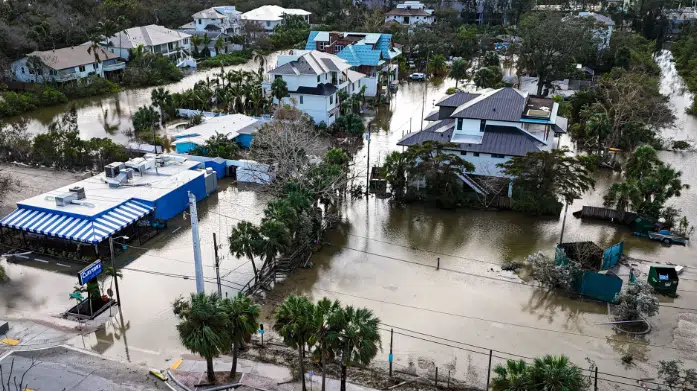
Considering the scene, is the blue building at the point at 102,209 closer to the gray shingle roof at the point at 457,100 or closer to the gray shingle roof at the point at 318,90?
the gray shingle roof at the point at 318,90

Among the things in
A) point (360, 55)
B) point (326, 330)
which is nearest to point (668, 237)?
point (326, 330)

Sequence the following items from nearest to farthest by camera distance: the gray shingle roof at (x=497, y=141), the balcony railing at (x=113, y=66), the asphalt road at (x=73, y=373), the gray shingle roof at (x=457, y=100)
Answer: the asphalt road at (x=73, y=373)
the gray shingle roof at (x=497, y=141)
the gray shingle roof at (x=457, y=100)
the balcony railing at (x=113, y=66)

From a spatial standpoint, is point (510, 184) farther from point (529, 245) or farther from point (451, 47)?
point (451, 47)

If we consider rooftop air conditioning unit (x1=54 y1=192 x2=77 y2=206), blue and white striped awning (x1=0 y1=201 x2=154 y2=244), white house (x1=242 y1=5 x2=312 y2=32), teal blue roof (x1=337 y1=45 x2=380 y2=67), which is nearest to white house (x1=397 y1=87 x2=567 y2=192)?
blue and white striped awning (x1=0 y1=201 x2=154 y2=244)

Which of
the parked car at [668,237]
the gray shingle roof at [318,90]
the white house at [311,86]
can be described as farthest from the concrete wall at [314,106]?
the parked car at [668,237]

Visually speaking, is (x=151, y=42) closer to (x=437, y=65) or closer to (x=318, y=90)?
(x=318, y=90)

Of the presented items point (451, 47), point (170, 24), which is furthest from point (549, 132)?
point (170, 24)

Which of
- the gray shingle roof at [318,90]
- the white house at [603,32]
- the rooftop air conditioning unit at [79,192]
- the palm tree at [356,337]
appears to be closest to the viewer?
the palm tree at [356,337]
